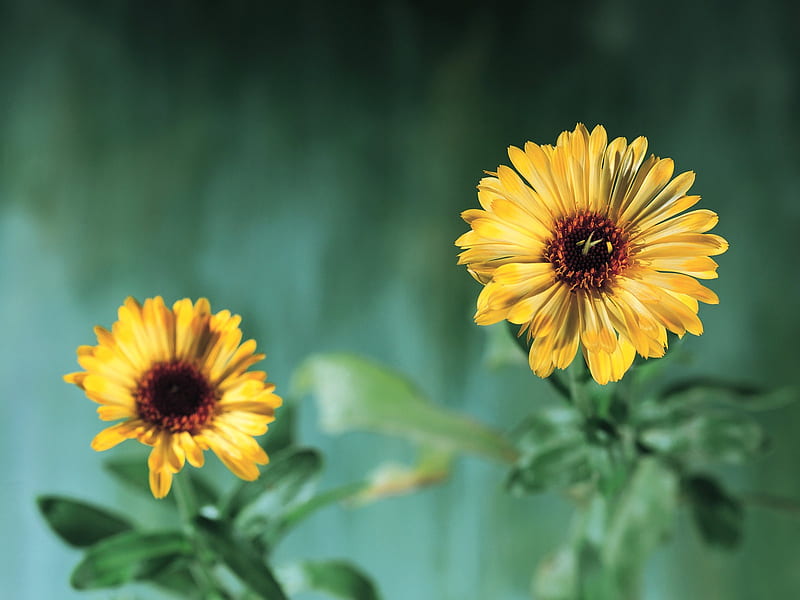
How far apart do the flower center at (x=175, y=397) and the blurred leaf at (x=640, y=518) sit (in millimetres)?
292

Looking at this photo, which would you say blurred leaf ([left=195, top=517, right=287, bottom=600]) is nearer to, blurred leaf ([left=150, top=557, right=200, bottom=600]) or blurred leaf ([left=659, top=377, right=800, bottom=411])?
blurred leaf ([left=150, top=557, right=200, bottom=600])

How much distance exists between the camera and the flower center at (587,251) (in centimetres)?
37

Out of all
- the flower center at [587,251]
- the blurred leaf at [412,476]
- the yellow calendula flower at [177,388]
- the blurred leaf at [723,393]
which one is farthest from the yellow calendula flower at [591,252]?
the blurred leaf at [412,476]

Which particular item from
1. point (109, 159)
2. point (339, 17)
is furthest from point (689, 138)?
point (109, 159)

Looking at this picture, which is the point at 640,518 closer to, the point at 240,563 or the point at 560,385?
the point at 560,385

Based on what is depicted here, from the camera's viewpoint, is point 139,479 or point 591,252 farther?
point 139,479

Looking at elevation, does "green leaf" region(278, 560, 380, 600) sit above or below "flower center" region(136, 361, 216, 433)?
below

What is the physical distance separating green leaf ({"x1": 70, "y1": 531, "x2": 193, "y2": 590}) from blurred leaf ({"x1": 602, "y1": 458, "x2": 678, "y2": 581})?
281 millimetres

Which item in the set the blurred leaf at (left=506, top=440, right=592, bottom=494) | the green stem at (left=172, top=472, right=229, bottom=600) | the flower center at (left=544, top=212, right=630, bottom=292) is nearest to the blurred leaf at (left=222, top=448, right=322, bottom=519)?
the green stem at (left=172, top=472, right=229, bottom=600)

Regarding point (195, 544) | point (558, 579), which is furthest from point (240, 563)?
point (558, 579)

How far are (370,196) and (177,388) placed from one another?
45 cm

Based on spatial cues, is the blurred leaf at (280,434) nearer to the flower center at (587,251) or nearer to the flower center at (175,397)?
the flower center at (175,397)

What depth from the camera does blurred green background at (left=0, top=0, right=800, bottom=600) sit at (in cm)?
77

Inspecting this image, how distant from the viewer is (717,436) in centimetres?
58
